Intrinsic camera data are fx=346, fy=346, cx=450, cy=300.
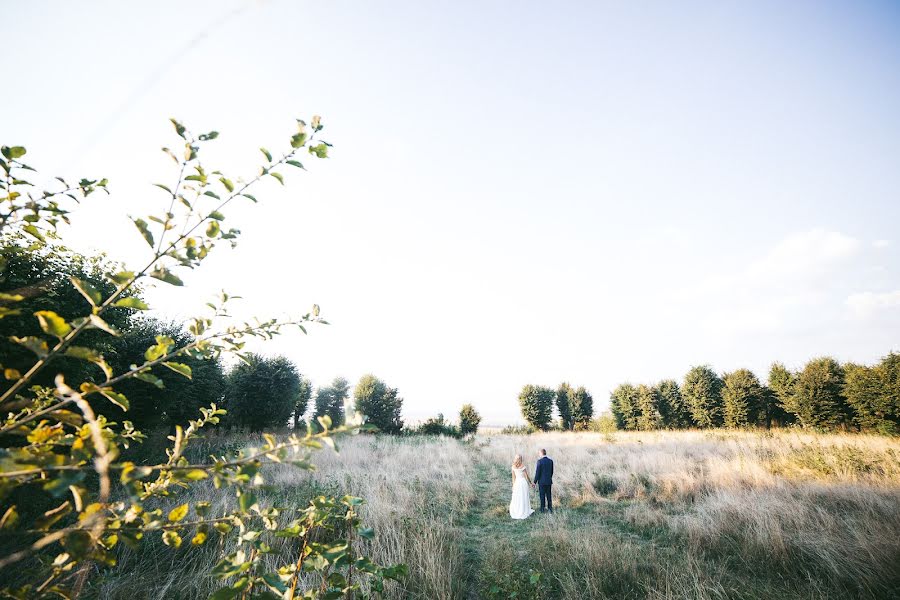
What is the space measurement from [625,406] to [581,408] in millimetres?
4173

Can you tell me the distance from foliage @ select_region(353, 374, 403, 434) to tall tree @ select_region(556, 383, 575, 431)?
54.9 ft

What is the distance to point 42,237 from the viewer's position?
1345mm

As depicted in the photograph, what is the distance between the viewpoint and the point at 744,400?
23.1 meters

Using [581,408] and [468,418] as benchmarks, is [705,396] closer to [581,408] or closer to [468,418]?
[581,408]

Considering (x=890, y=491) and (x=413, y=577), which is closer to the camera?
(x=413, y=577)

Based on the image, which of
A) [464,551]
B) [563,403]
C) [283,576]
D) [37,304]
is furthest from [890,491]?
[563,403]

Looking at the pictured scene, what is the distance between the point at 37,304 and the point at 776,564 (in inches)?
416

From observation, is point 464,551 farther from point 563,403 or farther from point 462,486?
point 563,403

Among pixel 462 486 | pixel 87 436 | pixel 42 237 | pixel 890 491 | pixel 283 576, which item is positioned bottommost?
pixel 462 486

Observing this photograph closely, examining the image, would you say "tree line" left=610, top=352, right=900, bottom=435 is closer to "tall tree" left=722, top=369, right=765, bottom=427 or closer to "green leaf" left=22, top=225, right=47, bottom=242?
"tall tree" left=722, top=369, right=765, bottom=427

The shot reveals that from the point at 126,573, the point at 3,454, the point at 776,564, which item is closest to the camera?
the point at 3,454

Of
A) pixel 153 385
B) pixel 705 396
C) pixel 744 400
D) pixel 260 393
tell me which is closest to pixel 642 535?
pixel 153 385

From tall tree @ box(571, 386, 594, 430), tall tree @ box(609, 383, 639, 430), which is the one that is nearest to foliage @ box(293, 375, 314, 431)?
tall tree @ box(571, 386, 594, 430)

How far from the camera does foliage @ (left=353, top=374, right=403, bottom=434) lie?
83.0ft
